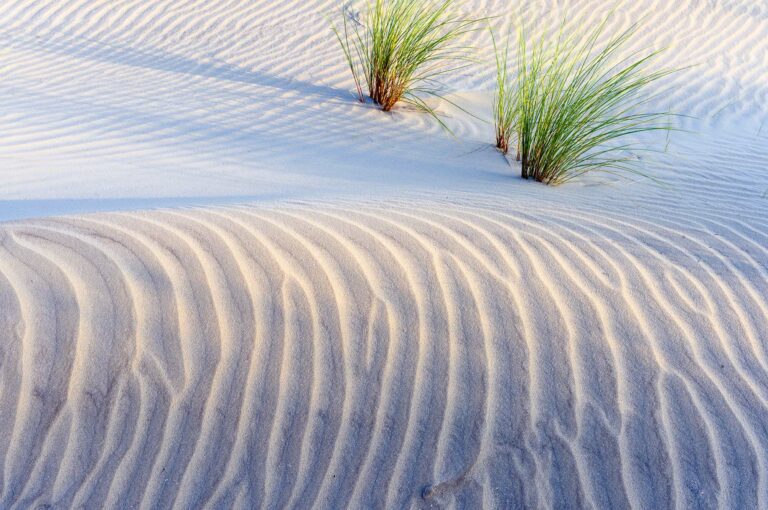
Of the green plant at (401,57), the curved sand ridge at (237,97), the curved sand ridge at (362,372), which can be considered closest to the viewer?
the curved sand ridge at (362,372)

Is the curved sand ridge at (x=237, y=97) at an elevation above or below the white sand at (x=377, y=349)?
above

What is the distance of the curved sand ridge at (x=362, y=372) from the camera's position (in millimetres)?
2035

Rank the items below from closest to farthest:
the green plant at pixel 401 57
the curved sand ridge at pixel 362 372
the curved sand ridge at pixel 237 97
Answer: the curved sand ridge at pixel 362 372 → the curved sand ridge at pixel 237 97 → the green plant at pixel 401 57

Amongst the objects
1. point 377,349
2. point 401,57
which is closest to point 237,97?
point 401,57

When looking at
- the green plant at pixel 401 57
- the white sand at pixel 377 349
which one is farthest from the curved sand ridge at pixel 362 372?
the green plant at pixel 401 57

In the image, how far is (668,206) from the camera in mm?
4070

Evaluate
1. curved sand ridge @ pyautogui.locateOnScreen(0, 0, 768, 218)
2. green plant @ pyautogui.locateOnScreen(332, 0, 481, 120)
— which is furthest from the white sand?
green plant @ pyautogui.locateOnScreen(332, 0, 481, 120)

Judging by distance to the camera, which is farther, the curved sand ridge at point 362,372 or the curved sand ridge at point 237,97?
the curved sand ridge at point 237,97

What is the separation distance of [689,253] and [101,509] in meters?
2.55

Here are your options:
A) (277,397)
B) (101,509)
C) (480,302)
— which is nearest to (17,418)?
(101,509)

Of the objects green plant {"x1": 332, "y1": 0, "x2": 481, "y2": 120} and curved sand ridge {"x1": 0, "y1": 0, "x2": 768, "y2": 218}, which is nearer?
curved sand ridge {"x1": 0, "y1": 0, "x2": 768, "y2": 218}

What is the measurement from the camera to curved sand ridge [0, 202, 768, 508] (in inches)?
80.1

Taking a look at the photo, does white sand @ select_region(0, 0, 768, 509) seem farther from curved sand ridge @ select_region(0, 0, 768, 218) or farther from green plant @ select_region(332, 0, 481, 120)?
green plant @ select_region(332, 0, 481, 120)

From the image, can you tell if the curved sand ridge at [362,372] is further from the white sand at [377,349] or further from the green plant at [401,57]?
the green plant at [401,57]
